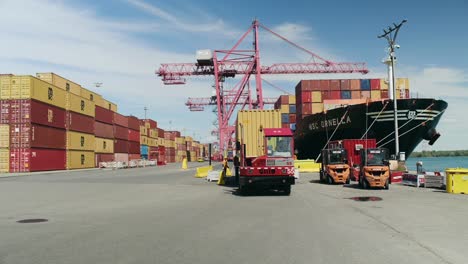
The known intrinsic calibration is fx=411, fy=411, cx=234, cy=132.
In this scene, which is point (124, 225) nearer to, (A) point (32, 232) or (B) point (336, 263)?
(A) point (32, 232)

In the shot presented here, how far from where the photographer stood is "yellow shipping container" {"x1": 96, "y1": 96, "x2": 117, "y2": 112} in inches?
2960

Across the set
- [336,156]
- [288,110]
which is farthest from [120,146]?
[336,156]

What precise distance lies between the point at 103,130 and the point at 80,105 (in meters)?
11.7

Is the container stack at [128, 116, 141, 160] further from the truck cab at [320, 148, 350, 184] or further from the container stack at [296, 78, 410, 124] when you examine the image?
the truck cab at [320, 148, 350, 184]

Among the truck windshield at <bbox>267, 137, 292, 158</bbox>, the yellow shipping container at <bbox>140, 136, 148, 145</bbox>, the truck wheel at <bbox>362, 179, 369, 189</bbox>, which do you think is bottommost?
the truck wheel at <bbox>362, 179, 369, 189</bbox>

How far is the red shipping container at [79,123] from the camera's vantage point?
58594 mm

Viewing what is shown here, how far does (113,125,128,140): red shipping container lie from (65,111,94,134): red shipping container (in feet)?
41.5

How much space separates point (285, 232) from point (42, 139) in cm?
4830

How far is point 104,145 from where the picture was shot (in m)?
73.6

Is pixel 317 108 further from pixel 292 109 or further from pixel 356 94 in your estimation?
pixel 292 109

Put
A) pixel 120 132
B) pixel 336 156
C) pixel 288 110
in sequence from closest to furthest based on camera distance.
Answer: pixel 336 156 → pixel 288 110 → pixel 120 132

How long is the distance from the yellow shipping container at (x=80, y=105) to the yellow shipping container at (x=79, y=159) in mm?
6215

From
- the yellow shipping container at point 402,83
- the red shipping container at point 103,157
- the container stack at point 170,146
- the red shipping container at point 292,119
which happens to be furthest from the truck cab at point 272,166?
the container stack at point 170,146

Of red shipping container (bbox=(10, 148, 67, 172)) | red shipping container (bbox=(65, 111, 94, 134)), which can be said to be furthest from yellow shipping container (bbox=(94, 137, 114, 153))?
red shipping container (bbox=(10, 148, 67, 172))
